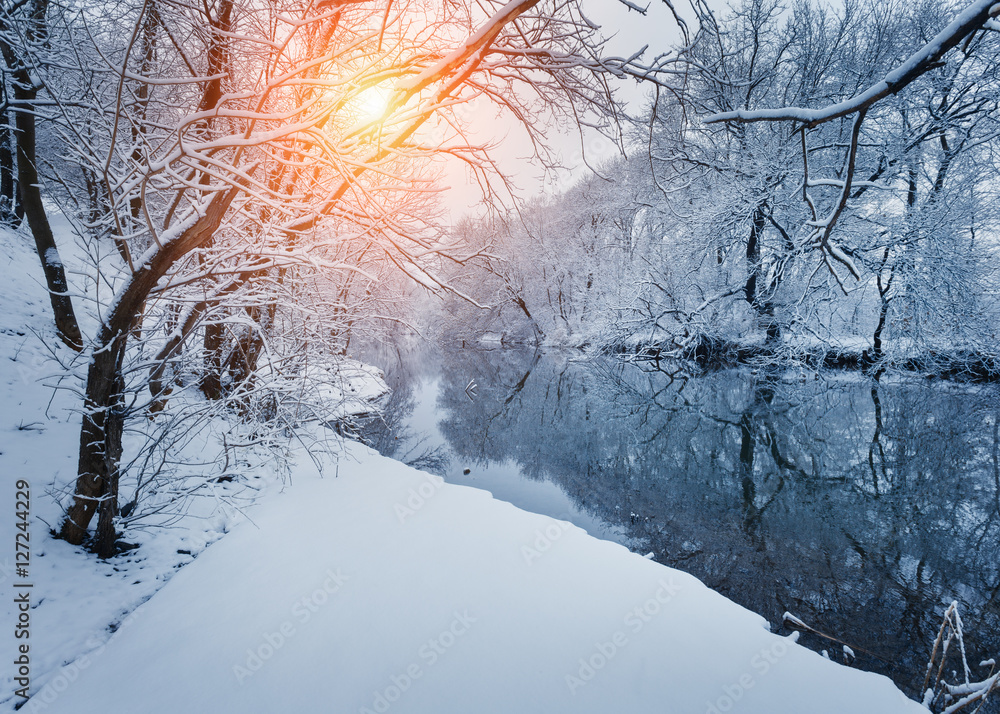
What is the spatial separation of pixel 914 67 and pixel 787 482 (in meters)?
6.41

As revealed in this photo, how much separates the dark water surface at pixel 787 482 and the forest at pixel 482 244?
9 centimetres

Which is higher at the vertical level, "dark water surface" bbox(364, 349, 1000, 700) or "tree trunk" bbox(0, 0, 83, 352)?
"tree trunk" bbox(0, 0, 83, 352)

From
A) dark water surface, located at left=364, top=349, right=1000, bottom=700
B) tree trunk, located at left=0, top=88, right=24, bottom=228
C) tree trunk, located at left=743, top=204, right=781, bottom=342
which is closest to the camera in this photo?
dark water surface, located at left=364, top=349, right=1000, bottom=700

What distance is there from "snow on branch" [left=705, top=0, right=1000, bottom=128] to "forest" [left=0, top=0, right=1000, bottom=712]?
1 centimetres

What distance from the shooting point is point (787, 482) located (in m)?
6.31

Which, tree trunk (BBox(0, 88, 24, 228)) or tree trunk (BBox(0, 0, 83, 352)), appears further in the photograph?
tree trunk (BBox(0, 88, 24, 228))

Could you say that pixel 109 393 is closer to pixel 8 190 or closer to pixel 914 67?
pixel 914 67

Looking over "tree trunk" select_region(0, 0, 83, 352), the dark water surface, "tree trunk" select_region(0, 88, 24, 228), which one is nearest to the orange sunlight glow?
"tree trunk" select_region(0, 0, 83, 352)

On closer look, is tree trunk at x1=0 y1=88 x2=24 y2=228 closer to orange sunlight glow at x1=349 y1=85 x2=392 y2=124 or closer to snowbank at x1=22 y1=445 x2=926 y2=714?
orange sunlight glow at x1=349 y1=85 x2=392 y2=124

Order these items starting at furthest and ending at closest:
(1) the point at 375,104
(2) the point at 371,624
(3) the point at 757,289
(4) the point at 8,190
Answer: (3) the point at 757,289 < (4) the point at 8,190 < (1) the point at 375,104 < (2) the point at 371,624

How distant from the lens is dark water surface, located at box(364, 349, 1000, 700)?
12.1 ft

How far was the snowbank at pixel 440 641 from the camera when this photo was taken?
198 cm

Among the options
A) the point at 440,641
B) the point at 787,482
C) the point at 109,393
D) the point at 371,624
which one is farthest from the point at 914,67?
the point at 787,482

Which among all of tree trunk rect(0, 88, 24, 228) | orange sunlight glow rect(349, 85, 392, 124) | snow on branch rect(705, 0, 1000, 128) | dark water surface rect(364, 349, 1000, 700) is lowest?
dark water surface rect(364, 349, 1000, 700)
